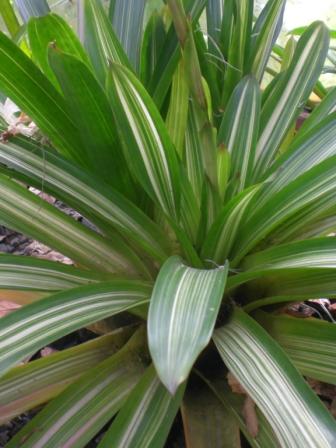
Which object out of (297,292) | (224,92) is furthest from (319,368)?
(224,92)

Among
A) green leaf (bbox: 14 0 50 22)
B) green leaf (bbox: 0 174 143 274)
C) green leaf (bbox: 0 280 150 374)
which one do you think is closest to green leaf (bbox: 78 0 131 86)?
green leaf (bbox: 14 0 50 22)

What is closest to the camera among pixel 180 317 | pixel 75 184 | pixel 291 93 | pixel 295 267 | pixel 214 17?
pixel 180 317

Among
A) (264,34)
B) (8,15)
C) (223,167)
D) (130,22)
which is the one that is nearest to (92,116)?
(223,167)

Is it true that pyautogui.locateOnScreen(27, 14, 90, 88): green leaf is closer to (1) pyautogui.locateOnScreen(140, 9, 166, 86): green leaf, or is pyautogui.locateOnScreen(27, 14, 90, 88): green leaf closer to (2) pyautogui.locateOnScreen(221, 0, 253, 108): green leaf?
(1) pyautogui.locateOnScreen(140, 9, 166, 86): green leaf

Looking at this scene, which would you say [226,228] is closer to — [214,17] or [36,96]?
[36,96]

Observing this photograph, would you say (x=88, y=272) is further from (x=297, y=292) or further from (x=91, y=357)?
(x=297, y=292)

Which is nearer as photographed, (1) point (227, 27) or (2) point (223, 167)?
(2) point (223, 167)

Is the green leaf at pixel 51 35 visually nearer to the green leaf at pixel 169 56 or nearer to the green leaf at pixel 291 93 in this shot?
the green leaf at pixel 169 56
